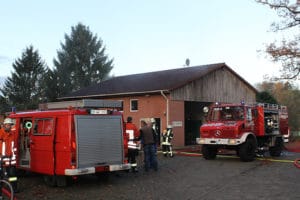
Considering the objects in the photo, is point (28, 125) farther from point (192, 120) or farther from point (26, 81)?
point (26, 81)

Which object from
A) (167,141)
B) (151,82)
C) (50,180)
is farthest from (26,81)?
(50,180)

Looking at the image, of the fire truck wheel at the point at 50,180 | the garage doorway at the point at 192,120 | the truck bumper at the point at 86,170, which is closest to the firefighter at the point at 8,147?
the fire truck wheel at the point at 50,180

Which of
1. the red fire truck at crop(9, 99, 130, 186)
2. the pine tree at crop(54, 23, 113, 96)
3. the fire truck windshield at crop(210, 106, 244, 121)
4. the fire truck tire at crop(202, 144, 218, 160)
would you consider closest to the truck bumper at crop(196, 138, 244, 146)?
the fire truck tire at crop(202, 144, 218, 160)

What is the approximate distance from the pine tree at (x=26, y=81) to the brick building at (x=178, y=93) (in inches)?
675

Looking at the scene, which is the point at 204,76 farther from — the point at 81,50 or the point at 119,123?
the point at 81,50

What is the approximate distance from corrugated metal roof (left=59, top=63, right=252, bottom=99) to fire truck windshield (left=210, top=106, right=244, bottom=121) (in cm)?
795

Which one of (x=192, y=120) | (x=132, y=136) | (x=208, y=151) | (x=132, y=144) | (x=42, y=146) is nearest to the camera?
(x=42, y=146)

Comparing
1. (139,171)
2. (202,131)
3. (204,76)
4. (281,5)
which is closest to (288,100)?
(204,76)

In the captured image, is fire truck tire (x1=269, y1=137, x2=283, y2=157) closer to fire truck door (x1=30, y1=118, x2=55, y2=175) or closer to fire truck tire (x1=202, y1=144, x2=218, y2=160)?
fire truck tire (x1=202, y1=144, x2=218, y2=160)

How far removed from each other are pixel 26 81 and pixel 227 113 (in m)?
37.4

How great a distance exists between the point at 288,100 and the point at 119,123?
33.9m

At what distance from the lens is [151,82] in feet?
96.2

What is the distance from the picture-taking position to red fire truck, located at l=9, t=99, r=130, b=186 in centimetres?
985

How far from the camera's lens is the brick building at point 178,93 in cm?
2592
